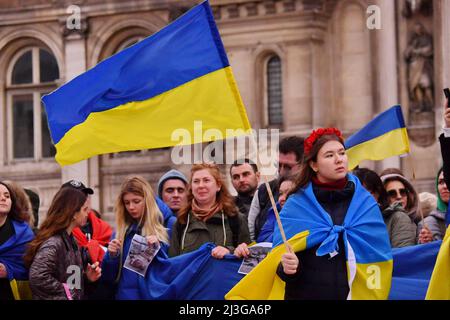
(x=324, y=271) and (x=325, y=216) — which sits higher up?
(x=325, y=216)

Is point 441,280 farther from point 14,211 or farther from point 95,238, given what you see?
point 95,238

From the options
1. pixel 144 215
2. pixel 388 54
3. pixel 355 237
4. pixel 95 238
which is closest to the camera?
pixel 355 237

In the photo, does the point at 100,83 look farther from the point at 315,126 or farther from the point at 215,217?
the point at 315,126

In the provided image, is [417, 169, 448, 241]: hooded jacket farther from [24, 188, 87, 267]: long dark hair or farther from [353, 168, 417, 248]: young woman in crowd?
[24, 188, 87, 267]: long dark hair

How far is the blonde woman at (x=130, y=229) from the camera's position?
9.50 meters

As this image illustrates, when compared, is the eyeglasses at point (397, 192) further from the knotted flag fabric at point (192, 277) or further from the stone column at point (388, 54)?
the stone column at point (388, 54)

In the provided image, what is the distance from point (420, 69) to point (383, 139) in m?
8.38

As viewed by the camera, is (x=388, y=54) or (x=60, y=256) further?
(x=388, y=54)

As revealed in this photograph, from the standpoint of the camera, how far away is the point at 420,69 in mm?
19812

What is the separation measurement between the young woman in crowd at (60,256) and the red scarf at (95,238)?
775 millimetres

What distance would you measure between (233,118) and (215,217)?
1.35 meters

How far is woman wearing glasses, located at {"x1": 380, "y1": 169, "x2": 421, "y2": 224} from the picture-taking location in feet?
34.0

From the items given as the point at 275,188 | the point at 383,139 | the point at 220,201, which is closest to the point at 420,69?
the point at 383,139
